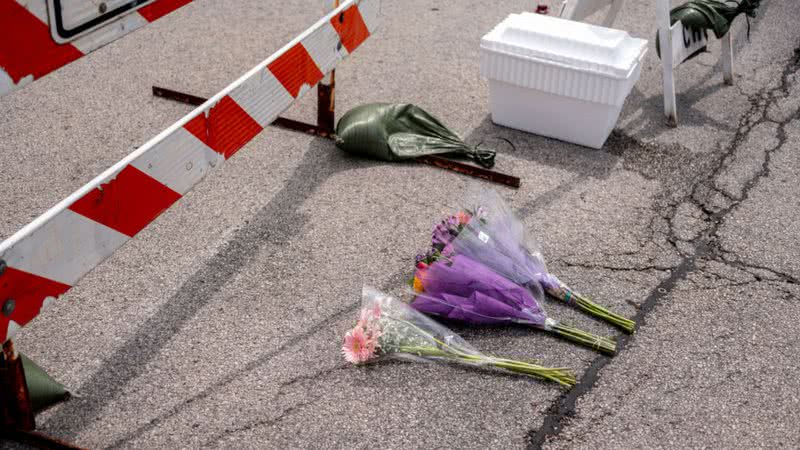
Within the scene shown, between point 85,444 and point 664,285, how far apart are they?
2586 millimetres

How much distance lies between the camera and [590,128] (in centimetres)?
530

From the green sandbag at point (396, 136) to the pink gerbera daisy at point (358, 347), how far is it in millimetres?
1688

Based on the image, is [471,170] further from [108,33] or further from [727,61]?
[727,61]

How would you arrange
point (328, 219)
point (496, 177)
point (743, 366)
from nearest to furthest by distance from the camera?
point (743, 366), point (328, 219), point (496, 177)

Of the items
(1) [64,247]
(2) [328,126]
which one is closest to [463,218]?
(2) [328,126]

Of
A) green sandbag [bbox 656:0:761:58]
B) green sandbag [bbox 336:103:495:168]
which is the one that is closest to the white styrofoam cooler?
green sandbag [bbox 336:103:495:168]

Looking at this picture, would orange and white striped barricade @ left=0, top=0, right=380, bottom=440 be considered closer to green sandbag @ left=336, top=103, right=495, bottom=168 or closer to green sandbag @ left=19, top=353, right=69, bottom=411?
green sandbag @ left=19, top=353, right=69, bottom=411

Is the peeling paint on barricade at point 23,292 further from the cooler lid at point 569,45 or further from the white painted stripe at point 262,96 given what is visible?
the cooler lid at point 569,45

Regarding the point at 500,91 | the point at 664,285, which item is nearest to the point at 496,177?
the point at 500,91

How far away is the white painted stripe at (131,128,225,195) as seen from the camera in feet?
10.8

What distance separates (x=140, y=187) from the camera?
325 centimetres

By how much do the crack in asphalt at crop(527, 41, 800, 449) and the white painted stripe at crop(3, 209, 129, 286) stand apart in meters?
1.67

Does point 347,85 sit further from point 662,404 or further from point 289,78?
point 662,404

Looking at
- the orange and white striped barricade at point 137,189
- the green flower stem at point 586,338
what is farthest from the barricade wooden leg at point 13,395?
the green flower stem at point 586,338
